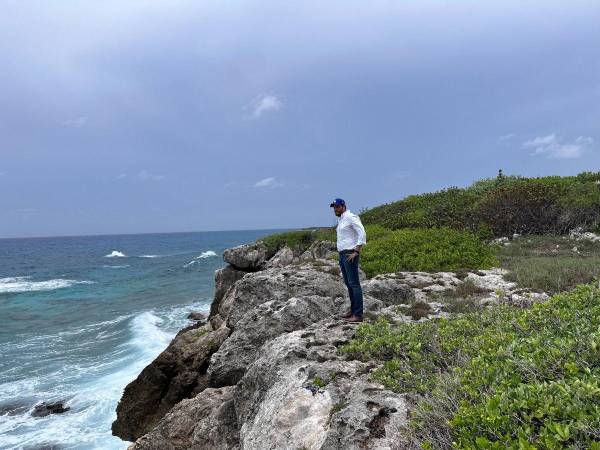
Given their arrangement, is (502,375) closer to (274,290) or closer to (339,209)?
(339,209)

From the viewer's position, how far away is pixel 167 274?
60.4 meters

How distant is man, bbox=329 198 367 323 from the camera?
9117 mm

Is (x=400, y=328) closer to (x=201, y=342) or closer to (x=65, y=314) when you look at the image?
(x=201, y=342)

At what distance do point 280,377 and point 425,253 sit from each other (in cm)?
1175

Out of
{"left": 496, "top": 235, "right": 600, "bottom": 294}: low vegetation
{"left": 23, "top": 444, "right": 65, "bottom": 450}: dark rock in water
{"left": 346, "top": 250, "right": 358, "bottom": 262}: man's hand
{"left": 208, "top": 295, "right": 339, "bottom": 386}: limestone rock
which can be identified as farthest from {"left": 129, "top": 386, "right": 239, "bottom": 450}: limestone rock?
{"left": 496, "top": 235, "right": 600, "bottom": 294}: low vegetation

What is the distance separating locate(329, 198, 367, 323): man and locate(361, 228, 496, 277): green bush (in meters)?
7.01

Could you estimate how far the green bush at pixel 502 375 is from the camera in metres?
3.73

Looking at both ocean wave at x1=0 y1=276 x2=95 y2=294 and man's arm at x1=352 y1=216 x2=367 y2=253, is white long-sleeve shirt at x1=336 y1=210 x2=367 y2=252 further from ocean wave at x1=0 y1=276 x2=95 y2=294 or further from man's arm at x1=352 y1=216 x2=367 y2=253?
ocean wave at x1=0 y1=276 x2=95 y2=294

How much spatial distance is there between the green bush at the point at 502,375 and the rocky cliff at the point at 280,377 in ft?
Answer: 1.49

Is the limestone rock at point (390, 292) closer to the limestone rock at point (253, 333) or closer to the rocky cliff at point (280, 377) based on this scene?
the rocky cliff at point (280, 377)

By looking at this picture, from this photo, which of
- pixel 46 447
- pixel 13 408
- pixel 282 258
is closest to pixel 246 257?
pixel 282 258

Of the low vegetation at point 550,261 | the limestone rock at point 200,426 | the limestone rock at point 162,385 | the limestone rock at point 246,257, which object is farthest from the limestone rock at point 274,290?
the limestone rock at point 246,257

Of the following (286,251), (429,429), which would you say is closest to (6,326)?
(286,251)

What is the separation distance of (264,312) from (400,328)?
356 cm
